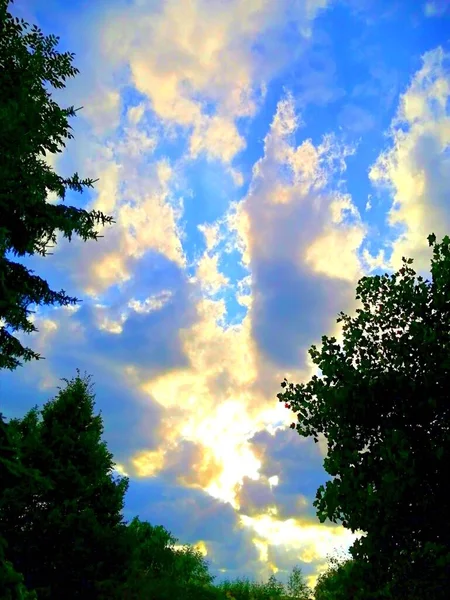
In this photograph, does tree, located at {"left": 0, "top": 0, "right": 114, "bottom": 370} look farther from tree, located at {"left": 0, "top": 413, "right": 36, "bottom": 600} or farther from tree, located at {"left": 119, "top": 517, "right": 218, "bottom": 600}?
tree, located at {"left": 119, "top": 517, "right": 218, "bottom": 600}

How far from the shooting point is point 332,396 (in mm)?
15984

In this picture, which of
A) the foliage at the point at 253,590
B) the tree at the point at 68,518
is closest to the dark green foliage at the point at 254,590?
the foliage at the point at 253,590

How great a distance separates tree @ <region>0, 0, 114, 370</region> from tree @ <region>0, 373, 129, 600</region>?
15.2 feet

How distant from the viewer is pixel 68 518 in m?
19.8

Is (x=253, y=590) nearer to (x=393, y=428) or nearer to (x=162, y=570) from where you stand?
(x=162, y=570)

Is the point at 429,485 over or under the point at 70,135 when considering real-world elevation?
under

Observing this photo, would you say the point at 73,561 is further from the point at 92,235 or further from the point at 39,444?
the point at 92,235

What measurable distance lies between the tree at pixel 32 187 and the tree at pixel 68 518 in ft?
15.2

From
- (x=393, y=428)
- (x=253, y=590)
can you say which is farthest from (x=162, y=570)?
(x=393, y=428)

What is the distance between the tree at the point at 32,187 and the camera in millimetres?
14695

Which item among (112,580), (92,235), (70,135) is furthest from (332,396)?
(70,135)

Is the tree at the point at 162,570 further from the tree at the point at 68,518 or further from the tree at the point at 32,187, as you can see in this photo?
the tree at the point at 32,187

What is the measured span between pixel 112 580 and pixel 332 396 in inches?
415

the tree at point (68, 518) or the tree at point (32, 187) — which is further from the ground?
the tree at point (32, 187)
